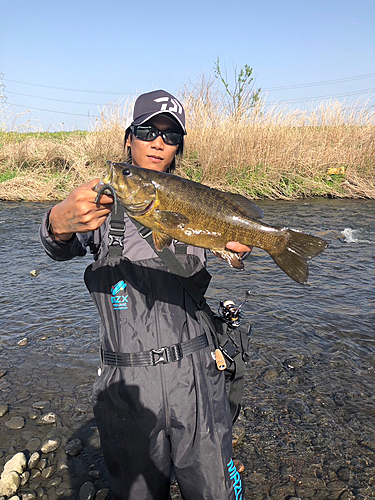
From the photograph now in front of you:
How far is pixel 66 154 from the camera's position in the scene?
1828 cm

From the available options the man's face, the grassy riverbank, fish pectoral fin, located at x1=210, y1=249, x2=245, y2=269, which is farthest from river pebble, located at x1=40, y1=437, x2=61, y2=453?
the grassy riverbank

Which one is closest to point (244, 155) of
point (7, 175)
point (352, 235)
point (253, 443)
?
point (352, 235)

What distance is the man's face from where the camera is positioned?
2.76 metres

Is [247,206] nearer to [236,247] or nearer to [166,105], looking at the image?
[236,247]

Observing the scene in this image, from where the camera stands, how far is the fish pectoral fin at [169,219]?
7.28 ft

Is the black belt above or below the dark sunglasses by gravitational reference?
below

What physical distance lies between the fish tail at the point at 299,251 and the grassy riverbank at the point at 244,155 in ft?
42.4

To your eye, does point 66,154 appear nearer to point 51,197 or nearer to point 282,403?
point 51,197

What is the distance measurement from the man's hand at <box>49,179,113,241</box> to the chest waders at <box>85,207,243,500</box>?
28cm

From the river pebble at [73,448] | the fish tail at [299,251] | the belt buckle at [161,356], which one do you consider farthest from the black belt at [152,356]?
the river pebble at [73,448]

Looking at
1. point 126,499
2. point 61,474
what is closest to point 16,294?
→ point 61,474

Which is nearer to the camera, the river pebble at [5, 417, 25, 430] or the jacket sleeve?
the jacket sleeve

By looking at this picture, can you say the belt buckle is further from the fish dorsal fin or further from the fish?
the fish dorsal fin

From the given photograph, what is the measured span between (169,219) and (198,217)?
194 mm
